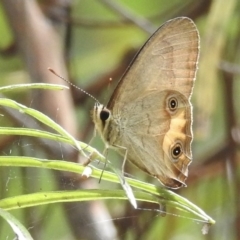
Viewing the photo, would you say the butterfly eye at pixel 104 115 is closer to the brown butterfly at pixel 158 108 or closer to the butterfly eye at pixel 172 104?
the brown butterfly at pixel 158 108

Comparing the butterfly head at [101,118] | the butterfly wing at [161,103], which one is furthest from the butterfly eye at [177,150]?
the butterfly head at [101,118]

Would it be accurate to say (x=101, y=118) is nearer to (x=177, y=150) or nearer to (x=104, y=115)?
(x=104, y=115)

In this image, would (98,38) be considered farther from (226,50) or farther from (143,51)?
(143,51)

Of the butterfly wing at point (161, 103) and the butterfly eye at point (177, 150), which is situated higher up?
the butterfly wing at point (161, 103)

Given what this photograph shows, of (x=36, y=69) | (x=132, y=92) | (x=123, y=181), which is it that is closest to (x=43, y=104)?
(x=36, y=69)

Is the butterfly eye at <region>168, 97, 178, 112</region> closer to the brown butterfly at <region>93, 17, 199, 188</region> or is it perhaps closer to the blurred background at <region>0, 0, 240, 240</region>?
the brown butterfly at <region>93, 17, 199, 188</region>

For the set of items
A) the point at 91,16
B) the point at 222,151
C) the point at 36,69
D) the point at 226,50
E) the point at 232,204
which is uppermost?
the point at 91,16

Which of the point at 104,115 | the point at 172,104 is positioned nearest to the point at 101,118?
the point at 104,115
